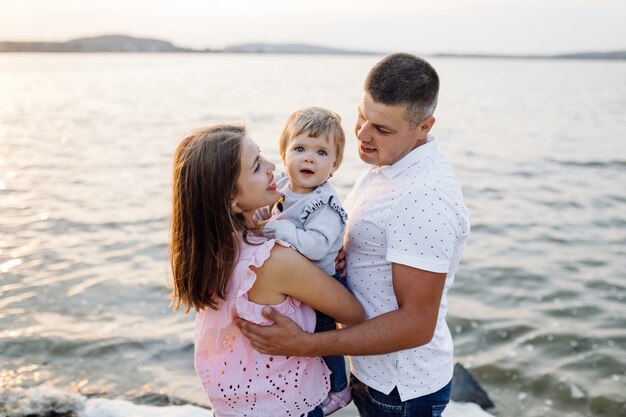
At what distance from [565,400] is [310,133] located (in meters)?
4.07

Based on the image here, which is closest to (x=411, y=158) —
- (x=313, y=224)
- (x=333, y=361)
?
(x=313, y=224)

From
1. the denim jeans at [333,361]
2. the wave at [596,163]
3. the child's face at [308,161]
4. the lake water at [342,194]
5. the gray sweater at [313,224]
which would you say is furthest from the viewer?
the wave at [596,163]

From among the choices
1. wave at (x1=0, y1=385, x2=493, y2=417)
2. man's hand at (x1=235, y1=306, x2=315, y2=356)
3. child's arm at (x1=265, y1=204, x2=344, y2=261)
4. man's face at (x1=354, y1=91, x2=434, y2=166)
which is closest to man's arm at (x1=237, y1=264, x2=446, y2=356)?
man's hand at (x1=235, y1=306, x2=315, y2=356)

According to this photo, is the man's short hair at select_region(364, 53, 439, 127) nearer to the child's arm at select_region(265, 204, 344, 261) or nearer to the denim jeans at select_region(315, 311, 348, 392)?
the child's arm at select_region(265, 204, 344, 261)

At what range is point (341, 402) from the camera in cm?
309

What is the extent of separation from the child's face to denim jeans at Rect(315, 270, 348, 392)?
1.66 ft

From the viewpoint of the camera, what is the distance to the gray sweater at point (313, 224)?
2.80 meters

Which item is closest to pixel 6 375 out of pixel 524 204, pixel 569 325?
pixel 569 325

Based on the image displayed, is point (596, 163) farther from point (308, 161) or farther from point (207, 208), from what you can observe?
point (207, 208)

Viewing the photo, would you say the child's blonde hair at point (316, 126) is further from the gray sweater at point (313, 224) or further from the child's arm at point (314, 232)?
the child's arm at point (314, 232)

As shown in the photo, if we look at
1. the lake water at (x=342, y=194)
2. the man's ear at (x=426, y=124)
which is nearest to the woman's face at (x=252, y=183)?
the man's ear at (x=426, y=124)

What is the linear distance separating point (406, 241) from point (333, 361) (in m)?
0.83

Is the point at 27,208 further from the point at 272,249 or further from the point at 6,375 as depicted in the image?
the point at 272,249

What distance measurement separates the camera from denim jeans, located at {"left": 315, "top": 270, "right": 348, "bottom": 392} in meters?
2.92
